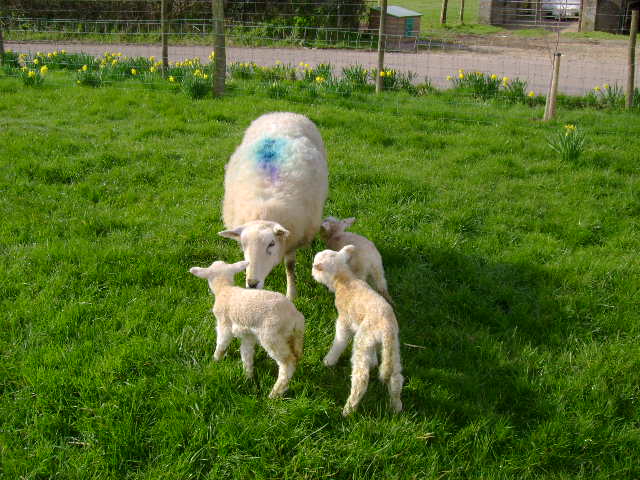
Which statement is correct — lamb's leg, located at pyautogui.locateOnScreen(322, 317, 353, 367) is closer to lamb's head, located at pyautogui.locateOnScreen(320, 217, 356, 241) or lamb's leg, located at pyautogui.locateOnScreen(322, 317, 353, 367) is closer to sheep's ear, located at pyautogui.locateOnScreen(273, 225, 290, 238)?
sheep's ear, located at pyautogui.locateOnScreen(273, 225, 290, 238)

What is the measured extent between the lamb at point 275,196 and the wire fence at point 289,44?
19.0 ft

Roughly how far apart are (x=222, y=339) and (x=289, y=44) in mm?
16294

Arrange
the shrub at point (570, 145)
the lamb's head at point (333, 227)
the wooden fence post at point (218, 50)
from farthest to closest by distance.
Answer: the wooden fence post at point (218, 50), the shrub at point (570, 145), the lamb's head at point (333, 227)

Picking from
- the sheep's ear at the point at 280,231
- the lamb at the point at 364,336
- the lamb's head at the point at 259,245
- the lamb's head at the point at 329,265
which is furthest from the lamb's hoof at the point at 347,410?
the sheep's ear at the point at 280,231

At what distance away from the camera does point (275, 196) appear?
417 centimetres

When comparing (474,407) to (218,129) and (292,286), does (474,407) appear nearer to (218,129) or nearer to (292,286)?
(292,286)

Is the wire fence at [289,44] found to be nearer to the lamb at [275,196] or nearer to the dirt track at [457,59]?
the dirt track at [457,59]

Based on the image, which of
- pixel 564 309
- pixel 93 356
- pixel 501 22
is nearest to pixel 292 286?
pixel 93 356

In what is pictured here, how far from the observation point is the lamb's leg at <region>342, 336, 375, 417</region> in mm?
2824

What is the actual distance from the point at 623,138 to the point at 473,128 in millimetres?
1971

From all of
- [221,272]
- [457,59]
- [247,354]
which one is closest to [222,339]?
[247,354]

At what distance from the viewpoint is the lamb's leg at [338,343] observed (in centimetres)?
319

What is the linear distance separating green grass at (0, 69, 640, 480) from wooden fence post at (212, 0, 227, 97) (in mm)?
1812

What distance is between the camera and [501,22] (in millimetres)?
28234
